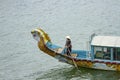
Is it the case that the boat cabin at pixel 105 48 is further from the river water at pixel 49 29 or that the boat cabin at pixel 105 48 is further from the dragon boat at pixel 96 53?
the river water at pixel 49 29

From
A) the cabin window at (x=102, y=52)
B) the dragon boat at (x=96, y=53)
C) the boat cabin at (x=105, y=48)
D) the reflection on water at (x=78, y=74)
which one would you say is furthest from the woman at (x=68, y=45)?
the cabin window at (x=102, y=52)

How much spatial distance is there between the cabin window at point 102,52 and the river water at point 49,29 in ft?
3.89

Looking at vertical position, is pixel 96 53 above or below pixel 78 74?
above

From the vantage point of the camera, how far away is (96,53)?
87.7 feet

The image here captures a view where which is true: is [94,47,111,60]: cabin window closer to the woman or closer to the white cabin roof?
the white cabin roof

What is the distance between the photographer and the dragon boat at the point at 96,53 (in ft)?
85.8

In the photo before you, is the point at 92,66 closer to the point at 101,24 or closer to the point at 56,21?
the point at 101,24

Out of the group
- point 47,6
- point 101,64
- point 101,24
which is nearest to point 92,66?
point 101,64

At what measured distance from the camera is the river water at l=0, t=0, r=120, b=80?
92.5ft

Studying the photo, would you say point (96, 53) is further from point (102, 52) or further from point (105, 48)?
point (105, 48)

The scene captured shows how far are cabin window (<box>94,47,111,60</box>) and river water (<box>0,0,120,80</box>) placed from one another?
1.19 metres

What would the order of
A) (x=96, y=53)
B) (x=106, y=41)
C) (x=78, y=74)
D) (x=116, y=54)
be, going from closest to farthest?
1. (x=116, y=54)
2. (x=106, y=41)
3. (x=96, y=53)
4. (x=78, y=74)

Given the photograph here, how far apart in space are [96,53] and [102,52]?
0.45 meters

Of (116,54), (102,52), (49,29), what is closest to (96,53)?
(102,52)
